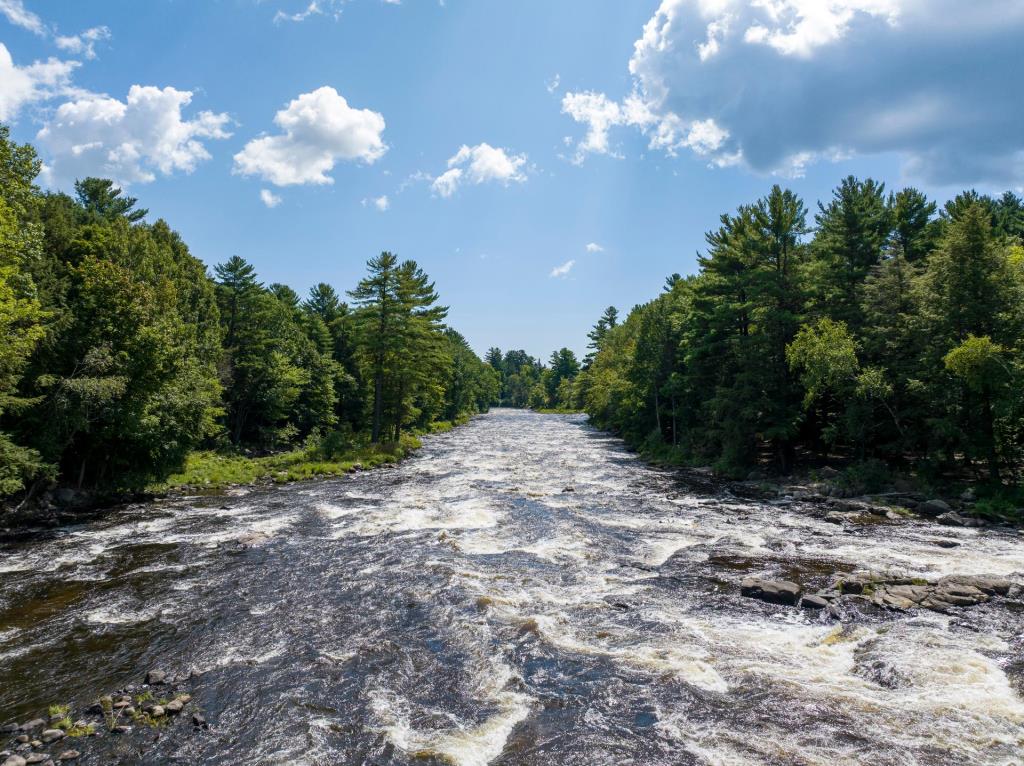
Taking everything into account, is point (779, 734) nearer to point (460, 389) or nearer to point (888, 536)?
point (888, 536)

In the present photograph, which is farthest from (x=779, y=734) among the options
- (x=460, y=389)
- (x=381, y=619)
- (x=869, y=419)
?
(x=460, y=389)

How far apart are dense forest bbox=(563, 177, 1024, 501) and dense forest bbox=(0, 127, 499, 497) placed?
83.1 feet

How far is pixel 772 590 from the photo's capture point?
14.0 meters

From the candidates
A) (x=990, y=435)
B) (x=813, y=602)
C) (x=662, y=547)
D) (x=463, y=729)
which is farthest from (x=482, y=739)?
(x=990, y=435)

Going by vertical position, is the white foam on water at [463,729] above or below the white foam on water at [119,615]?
above

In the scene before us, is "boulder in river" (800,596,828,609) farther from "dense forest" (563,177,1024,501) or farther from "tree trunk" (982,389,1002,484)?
"tree trunk" (982,389,1002,484)

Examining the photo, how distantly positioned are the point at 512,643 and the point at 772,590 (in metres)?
7.09

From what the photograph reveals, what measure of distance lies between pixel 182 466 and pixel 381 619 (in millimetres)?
23509

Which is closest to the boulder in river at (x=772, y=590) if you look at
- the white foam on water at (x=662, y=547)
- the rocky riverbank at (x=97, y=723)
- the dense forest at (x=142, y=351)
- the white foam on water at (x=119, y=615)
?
the white foam on water at (x=662, y=547)

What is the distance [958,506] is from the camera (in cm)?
2406

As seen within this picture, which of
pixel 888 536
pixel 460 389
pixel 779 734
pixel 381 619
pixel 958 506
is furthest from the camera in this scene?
pixel 460 389

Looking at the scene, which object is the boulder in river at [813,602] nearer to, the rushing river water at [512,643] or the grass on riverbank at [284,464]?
the rushing river water at [512,643]

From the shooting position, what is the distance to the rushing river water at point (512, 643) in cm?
839

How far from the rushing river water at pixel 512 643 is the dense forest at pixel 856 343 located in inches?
300
